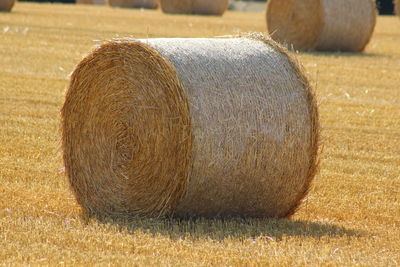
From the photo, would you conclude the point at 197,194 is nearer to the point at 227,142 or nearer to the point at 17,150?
the point at 227,142

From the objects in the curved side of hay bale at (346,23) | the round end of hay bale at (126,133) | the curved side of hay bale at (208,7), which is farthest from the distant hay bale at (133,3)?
the round end of hay bale at (126,133)

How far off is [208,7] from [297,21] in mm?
9504

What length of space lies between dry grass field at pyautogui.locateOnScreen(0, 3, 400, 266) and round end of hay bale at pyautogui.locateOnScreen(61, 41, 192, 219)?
188 millimetres

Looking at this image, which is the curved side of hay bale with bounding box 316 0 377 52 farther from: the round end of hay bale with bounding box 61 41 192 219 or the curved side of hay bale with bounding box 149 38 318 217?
the round end of hay bale with bounding box 61 41 192 219

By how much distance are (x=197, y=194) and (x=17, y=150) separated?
2.98 metres

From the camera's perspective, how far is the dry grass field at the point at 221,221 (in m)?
5.47

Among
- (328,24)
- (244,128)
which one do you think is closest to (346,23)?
(328,24)

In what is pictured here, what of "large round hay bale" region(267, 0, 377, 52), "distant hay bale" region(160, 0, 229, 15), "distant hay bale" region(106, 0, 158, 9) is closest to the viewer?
"large round hay bale" region(267, 0, 377, 52)

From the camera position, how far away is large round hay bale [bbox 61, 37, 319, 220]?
6172 mm

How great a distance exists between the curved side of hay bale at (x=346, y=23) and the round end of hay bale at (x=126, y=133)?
35.6 ft

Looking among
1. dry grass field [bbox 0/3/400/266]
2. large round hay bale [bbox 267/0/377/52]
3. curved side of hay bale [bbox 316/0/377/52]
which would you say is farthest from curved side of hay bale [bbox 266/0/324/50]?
dry grass field [bbox 0/3/400/266]

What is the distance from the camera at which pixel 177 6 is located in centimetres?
2678

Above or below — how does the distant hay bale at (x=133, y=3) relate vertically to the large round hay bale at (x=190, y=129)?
below

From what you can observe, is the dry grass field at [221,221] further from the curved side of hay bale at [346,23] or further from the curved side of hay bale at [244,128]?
the curved side of hay bale at [346,23]
